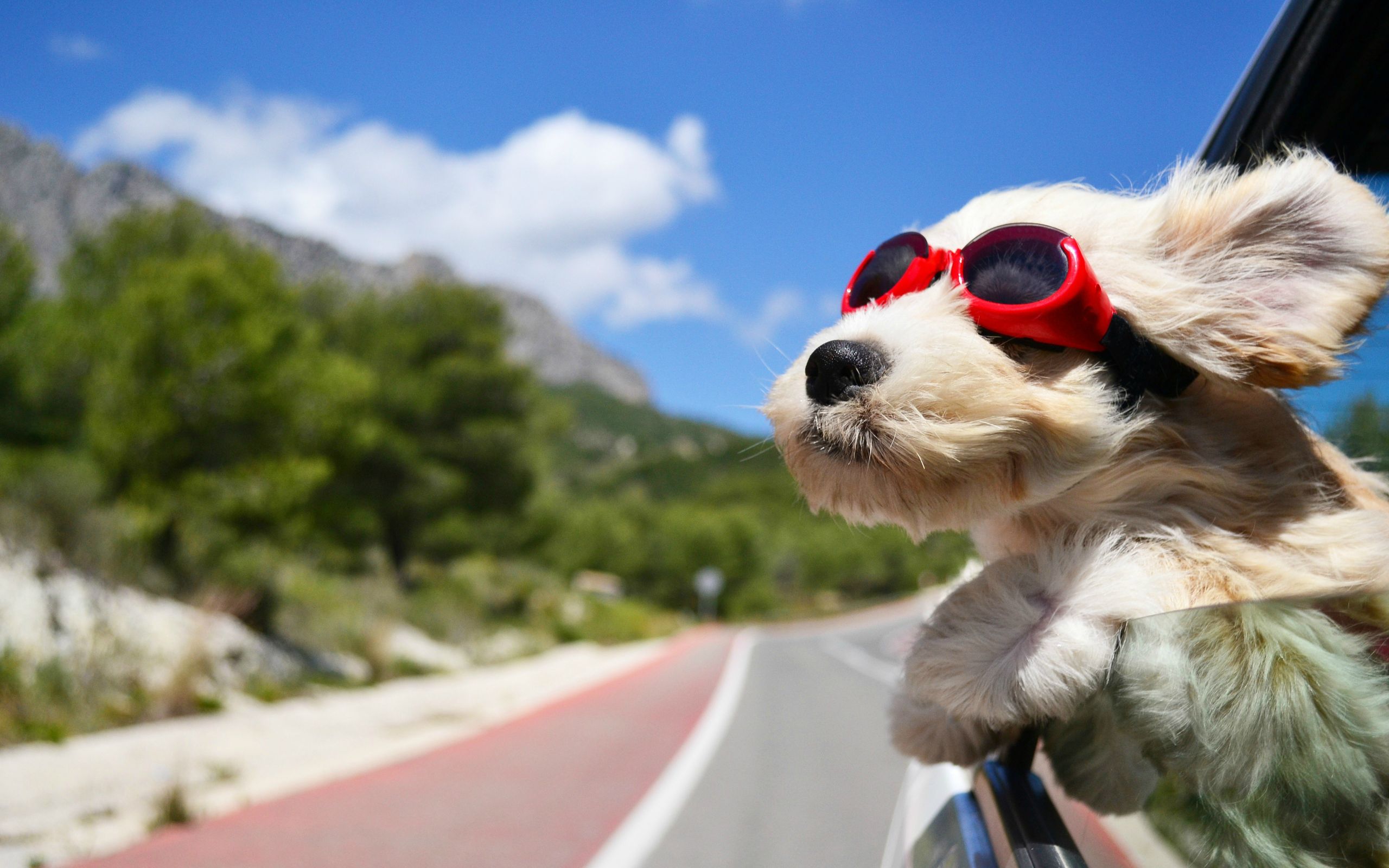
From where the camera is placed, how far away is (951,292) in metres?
1.19

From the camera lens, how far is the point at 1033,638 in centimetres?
97

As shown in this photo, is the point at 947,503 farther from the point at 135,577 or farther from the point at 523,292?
the point at 523,292

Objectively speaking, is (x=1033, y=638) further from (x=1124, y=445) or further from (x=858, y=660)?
(x=858, y=660)

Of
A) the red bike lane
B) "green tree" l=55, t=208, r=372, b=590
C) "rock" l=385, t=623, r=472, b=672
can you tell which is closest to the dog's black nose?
the red bike lane

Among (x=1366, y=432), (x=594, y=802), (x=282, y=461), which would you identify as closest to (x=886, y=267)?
(x=1366, y=432)

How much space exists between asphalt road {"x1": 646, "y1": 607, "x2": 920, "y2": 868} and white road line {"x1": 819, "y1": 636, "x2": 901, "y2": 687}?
6.17 ft

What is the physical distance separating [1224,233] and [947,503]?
0.47 m

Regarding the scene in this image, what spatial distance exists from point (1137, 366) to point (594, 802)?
670 centimetres

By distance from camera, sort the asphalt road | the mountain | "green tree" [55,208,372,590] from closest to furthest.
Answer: the asphalt road, "green tree" [55,208,372,590], the mountain

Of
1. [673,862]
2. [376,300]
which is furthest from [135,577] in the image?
[376,300]

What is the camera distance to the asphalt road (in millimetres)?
5734

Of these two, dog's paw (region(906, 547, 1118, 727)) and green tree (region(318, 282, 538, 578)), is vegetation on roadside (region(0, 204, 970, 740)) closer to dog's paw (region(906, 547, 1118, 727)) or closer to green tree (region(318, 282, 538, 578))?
green tree (region(318, 282, 538, 578))

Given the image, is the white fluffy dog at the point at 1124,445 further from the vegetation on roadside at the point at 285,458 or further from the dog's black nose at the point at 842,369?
the vegetation on roadside at the point at 285,458

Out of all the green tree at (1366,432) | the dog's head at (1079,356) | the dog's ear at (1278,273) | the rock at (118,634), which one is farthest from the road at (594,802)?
the rock at (118,634)
